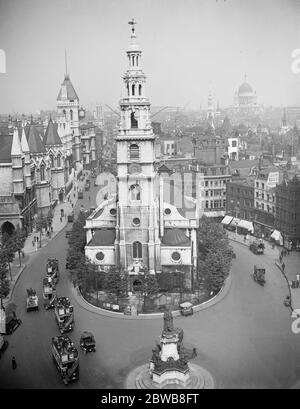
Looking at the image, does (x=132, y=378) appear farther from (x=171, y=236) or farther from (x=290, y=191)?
(x=290, y=191)

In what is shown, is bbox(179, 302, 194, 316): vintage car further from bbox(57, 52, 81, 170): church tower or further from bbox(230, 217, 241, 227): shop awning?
bbox(230, 217, 241, 227): shop awning

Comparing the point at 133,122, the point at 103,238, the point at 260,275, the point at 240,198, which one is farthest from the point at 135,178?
the point at 240,198

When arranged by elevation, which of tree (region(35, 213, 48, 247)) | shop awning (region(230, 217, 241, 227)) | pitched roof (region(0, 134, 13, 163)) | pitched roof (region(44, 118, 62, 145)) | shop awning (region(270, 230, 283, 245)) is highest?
pitched roof (region(44, 118, 62, 145))

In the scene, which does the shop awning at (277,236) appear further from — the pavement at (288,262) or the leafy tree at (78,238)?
the leafy tree at (78,238)

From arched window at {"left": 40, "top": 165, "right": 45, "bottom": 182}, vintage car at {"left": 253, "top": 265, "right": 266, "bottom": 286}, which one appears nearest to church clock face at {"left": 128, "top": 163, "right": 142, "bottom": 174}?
vintage car at {"left": 253, "top": 265, "right": 266, "bottom": 286}

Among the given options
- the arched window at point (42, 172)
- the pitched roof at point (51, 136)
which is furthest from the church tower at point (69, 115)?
the arched window at point (42, 172)

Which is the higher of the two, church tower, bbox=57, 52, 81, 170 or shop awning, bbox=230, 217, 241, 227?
church tower, bbox=57, 52, 81, 170
